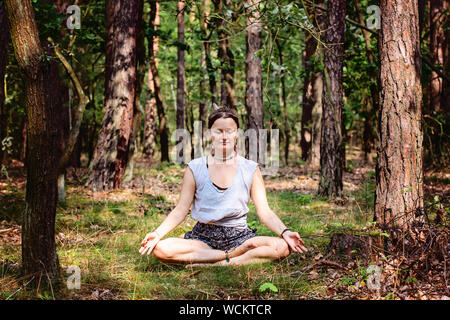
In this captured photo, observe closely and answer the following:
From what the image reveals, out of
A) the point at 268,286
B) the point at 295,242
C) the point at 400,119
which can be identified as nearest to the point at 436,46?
the point at 400,119

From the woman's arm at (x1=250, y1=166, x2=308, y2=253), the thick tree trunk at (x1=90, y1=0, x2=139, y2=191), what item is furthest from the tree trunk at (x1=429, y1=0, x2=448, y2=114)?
the woman's arm at (x1=250, y1=166, x2=308, y2=253)

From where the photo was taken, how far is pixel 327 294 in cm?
384

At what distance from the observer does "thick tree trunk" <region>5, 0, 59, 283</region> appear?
11.8 feet

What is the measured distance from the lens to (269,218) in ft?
14.3

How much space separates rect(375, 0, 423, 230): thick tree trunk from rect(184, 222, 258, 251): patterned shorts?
4.79ft

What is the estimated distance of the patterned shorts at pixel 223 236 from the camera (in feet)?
15.4

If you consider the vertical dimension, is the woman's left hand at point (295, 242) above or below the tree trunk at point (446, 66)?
below

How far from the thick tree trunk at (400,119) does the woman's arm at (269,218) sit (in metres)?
1.04

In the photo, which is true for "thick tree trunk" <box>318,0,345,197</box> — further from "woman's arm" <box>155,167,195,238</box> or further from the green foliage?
the green foliage

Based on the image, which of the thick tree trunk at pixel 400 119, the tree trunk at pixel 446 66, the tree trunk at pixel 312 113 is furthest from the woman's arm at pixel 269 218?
the tree trunk at pixel 446 66

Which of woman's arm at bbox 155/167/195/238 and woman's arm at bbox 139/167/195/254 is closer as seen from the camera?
woman's arm at bbox 139/167/195/254

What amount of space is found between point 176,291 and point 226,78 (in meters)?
9.28

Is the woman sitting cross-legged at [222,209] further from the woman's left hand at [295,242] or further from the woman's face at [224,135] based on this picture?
the woman's left hand at [295,242]
